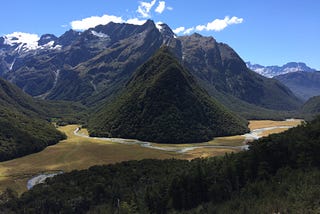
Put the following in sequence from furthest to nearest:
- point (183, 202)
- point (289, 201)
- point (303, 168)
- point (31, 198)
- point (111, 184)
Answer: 1. point (111, 184)
2. point (31, 198)
3. point (183, 202)
4. point (303, 168)
5. point (289, 201)

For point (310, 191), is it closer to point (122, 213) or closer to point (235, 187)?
point (235, 187)

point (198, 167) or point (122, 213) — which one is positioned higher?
point (198, 167)

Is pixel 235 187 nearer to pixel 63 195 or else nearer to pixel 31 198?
pixel 63 195

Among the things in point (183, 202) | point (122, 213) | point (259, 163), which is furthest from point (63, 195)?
point (259, 163)

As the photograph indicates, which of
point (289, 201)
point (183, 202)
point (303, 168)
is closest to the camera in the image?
point (289, 201)

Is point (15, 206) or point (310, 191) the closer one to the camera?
point (310, 191)

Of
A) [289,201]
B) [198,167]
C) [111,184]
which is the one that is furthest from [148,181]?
[289,201]
